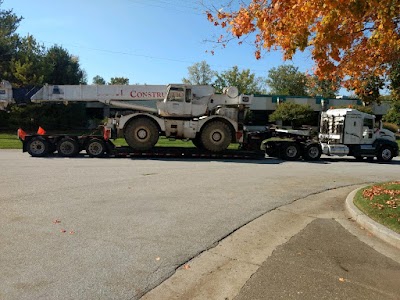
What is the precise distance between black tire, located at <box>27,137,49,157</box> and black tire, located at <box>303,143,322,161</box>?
12.5 m

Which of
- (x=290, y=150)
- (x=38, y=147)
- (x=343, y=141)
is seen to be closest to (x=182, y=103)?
(x=290, y=150)

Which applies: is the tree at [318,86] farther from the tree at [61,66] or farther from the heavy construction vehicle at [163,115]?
the tree at [61,66]

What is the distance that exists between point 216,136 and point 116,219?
40.2ft

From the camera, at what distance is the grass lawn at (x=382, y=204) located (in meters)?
6.65

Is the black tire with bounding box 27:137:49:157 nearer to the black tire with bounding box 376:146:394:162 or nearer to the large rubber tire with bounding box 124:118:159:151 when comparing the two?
the large rubber tire with bounding box 124:118:159:151

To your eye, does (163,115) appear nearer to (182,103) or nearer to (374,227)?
(182,103)

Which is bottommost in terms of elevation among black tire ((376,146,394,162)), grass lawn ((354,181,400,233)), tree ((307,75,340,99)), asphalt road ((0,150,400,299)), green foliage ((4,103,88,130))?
asphalt road ((0,150,400,299))

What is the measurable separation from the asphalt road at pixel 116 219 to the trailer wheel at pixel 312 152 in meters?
5.91

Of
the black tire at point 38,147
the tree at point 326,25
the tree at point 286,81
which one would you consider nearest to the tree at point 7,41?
the black tire at point 38,147

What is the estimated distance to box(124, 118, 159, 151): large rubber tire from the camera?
59.9 ft

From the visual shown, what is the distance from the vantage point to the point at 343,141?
19672 mm

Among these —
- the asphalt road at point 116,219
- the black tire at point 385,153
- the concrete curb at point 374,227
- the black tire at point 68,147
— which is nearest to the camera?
the asphalt road at point 116,219

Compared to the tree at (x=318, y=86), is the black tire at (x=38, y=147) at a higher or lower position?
lower

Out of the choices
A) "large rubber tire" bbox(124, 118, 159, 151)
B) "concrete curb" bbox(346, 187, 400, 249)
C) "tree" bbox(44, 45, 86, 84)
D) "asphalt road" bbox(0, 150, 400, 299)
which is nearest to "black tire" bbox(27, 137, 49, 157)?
"large rubber tire" bbox(124, 118, 159, 151)
